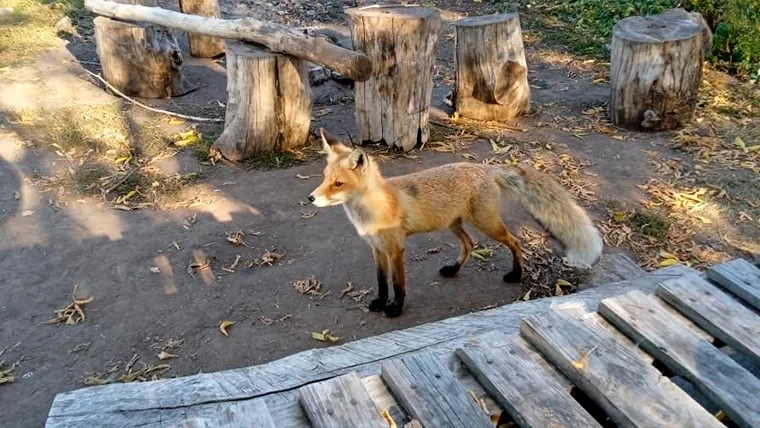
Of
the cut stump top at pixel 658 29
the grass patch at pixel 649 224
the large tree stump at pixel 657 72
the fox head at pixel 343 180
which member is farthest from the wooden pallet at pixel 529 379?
the cut stump top at pixel 658 29

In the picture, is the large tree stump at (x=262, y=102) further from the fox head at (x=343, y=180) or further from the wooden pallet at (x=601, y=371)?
the wooden pallet at (x=601, y=371)

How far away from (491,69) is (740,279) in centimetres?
460

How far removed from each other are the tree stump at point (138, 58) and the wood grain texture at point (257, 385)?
6445 mm

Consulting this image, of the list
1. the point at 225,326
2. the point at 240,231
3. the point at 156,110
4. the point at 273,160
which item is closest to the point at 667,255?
the point at 225,326

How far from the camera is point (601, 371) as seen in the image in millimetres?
2553

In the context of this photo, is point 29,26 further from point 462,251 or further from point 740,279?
point 740,279

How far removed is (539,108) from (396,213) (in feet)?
14.7

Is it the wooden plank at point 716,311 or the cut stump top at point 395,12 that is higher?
the cut stump top at point 395,12

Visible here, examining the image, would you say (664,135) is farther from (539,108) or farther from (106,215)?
(106,215)

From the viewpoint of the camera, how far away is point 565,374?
263 cm

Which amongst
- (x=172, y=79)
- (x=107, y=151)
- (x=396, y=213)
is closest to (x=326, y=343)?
(x=396, y=213)

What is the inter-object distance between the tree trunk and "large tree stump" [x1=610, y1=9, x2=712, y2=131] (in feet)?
18.4

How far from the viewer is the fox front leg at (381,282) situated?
427cm

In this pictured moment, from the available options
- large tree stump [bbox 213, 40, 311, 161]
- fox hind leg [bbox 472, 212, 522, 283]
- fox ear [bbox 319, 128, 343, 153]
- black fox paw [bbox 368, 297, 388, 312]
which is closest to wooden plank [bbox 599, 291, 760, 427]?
fox hind leg [bbox 472, 212, 522, 283]
